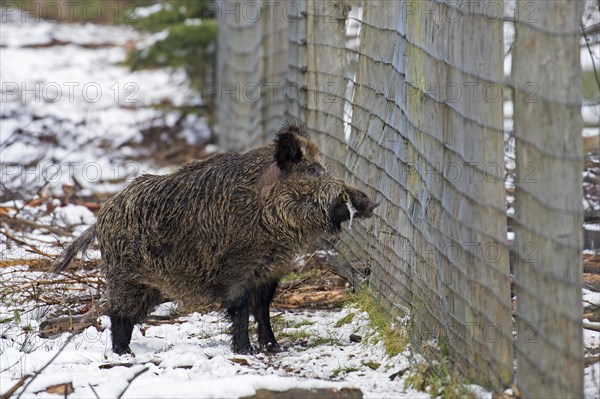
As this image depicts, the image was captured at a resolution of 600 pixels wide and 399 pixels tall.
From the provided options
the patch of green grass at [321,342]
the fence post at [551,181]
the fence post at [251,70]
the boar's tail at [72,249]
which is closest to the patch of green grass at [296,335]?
the patch of green grass at [321,342]

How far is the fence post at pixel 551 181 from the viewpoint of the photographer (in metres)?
3.42

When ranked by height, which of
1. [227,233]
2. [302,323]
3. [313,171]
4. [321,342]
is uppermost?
[313,171]

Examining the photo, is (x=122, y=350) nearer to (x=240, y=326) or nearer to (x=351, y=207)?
(x=240, y=326)

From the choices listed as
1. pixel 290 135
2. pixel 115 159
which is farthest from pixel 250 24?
pixel 290 135

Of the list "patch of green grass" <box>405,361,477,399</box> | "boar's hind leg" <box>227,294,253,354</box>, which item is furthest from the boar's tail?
"patch of green grass" <box>405,361,477,399</box>

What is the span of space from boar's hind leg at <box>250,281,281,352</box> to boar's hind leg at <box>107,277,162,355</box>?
72 cm

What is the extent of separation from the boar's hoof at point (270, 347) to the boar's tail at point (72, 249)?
53.1 inches

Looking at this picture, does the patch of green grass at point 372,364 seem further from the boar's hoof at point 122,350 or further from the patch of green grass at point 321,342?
the boar's hoof at point 122,350

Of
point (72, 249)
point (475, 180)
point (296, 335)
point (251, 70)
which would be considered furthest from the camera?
point (251, 70)

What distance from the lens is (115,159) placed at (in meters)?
13.7

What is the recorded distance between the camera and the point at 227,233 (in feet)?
18.9

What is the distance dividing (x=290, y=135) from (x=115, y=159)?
329 inches

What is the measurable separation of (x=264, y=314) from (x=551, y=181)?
2.76 meters

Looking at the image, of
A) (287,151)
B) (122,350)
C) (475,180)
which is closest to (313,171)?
(287,151)
